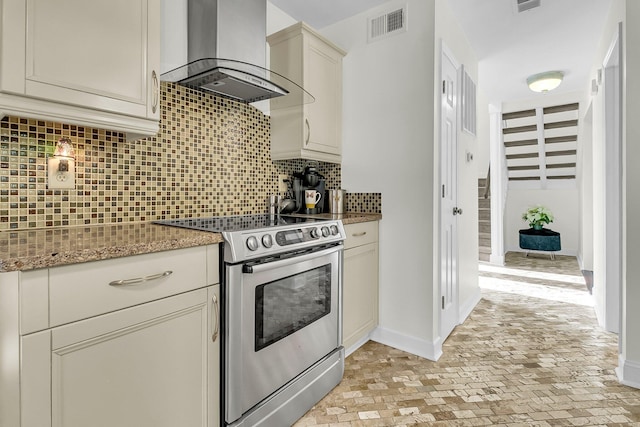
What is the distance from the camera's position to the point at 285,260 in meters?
1.55

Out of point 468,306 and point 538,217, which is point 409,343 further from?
point 538,217

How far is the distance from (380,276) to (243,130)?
150cm

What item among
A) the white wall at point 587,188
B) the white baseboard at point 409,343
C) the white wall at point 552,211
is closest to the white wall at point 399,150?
the white baseboard at point 409,343

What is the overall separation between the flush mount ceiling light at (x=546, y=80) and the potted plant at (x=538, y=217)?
2506mm

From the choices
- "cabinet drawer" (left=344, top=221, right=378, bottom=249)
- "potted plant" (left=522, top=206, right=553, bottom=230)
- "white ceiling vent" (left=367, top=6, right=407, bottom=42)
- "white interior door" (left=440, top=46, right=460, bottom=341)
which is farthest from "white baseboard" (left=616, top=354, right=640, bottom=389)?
"potted plant" (left=522, top=206, right=553, bottom=230)

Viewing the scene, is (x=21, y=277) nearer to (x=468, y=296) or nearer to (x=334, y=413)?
(x=334, y=413)

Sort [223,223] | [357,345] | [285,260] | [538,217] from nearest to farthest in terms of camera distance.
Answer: [285,260]
[223,223]
[357,345]
[538,217]

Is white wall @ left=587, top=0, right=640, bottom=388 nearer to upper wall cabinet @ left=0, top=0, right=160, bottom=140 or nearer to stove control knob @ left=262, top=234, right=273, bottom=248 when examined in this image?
stove control knob @ left=262, top=234, right=273, bottom=248

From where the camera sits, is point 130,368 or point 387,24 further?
point 387,24

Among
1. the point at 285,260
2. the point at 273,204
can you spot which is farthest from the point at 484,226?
the point at 285,260

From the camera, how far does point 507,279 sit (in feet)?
14.6

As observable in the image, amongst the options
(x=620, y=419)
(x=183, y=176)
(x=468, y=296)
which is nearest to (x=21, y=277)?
(x=183, y=176)

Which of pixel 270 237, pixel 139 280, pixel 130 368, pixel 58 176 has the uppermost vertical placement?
pixel 58 176

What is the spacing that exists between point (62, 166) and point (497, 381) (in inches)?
103
